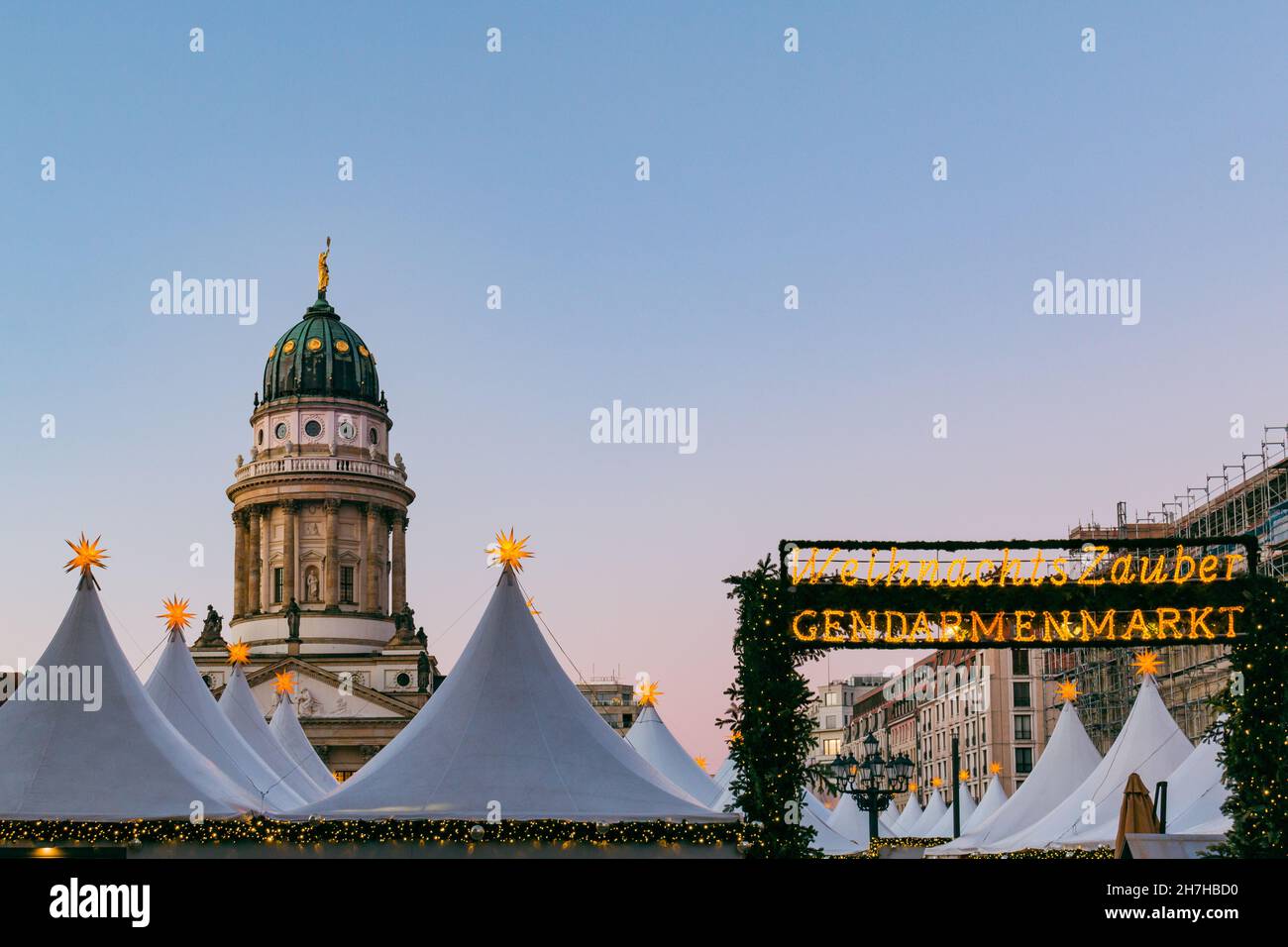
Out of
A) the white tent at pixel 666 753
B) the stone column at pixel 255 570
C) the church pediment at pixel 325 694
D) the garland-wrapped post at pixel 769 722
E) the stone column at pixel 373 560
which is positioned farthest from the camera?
the stone column at pixel 373 560

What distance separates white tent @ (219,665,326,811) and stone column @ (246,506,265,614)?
48041mm

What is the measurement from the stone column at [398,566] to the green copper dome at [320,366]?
797cm

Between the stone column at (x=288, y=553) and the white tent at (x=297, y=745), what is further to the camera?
the stone column at (x=288, y=553)

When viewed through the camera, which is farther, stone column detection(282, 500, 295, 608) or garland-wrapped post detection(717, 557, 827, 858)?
stone column detection(282, 500, 295, 608)

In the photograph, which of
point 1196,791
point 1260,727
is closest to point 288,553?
point 1196,791

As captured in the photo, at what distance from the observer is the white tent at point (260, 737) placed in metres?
42.5

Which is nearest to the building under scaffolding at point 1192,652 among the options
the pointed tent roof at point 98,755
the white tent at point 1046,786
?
the white tent at point 1046,786

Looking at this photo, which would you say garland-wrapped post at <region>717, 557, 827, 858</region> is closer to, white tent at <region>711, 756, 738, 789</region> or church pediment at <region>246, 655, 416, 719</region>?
white tent at <region>711, 756, 738, 789</region>

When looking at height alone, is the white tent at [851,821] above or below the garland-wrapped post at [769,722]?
below

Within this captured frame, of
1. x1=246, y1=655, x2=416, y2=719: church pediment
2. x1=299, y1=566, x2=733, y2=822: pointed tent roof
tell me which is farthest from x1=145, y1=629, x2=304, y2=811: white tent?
x1=246, y1=655, x2=416, y2=719: church pediment

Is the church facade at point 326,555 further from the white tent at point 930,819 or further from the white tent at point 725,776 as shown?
the white tent at point 725,776

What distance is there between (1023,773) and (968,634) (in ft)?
232

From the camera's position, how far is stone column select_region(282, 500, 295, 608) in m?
92.1
